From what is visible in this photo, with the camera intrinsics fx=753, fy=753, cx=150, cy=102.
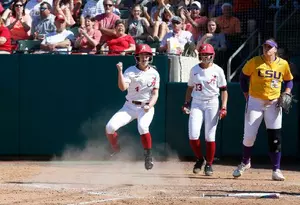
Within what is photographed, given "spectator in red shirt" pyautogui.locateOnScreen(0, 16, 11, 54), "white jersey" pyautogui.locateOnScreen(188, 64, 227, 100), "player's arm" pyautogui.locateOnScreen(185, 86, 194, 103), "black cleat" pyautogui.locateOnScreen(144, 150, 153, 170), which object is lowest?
"black cleat" pyautogui.locateOnScreen(144, 150, 153, 170)

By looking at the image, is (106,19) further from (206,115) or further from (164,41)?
(206,115)

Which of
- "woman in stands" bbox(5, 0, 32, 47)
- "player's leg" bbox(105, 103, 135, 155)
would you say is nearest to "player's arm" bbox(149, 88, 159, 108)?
"player's leg" bbox(105, 103, 135, 155)

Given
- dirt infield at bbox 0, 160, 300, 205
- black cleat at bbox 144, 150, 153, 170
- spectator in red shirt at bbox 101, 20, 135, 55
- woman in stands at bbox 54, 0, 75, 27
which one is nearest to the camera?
dirt infield at bbox 0, 160, 300, 205

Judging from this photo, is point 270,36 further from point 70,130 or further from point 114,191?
point 114,191

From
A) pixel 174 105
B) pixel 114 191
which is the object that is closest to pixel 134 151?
pixel 174 105

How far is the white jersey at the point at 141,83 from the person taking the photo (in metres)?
11.3

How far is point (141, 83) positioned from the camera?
37.1 ft

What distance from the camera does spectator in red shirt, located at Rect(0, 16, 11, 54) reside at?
1396 cm

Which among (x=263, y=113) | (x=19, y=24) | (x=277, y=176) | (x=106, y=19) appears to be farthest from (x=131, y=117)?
(x=19, y=24)

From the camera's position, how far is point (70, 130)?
13.7 meters

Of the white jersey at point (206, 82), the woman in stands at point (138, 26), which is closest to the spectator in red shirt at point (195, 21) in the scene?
→ the woman in stands at point (138, 26)

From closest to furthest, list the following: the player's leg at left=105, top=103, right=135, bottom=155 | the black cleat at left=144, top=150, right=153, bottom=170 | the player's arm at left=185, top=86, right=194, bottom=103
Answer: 1. the black cleat at left=144, top=150, right=153, bottom=170
2. the player's leg at left=105, top=103, right=135, bottom=155
3. the player's arm at left=185, top=86, right=194, bottom=103

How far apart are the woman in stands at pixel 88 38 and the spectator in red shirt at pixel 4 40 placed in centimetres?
130

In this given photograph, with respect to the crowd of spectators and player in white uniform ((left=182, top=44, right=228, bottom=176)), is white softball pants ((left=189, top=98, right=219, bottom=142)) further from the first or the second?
the crowd of spectators
